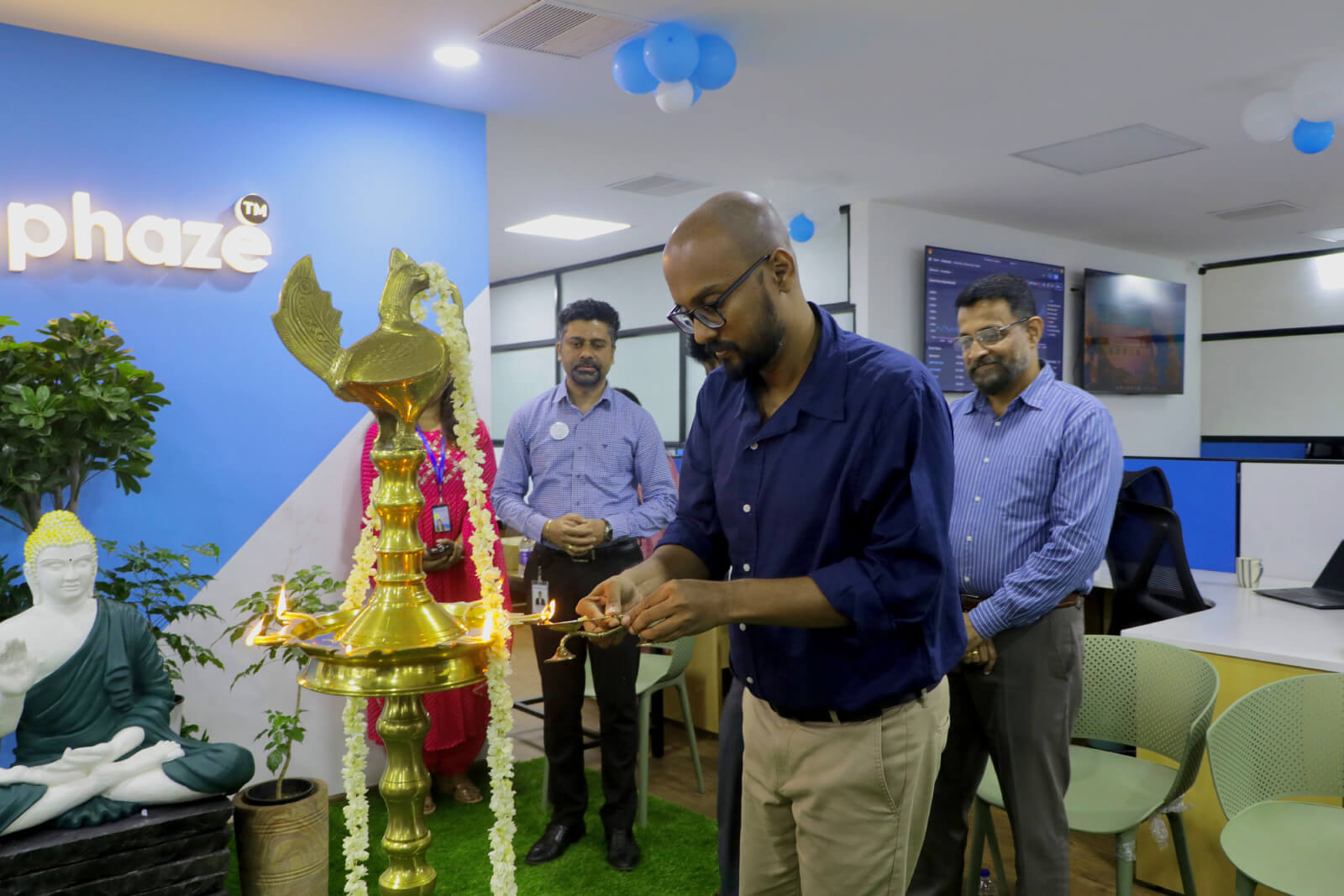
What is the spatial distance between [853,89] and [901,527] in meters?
3.21

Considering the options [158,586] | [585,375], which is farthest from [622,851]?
[158,586]

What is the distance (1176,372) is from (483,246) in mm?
6526

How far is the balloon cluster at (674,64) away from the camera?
3.31 meters

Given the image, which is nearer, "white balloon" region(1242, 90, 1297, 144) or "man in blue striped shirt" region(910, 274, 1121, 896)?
"man in blue striped shirt" region(910, 274, 1121, 896)

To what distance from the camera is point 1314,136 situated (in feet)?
13.0

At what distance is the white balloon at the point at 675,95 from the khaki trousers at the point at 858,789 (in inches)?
94.6

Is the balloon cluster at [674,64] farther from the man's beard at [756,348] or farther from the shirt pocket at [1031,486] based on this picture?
the man's beard at [756,348]

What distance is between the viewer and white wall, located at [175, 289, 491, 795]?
11.7 feet

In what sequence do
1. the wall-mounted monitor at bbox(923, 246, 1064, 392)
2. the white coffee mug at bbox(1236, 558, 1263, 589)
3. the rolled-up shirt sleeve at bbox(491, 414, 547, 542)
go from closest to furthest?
the rolled-up shirt sleeve at bbox(491, 414, 547, 542) → the white coffee mug at bbox(1236, 558, 1263, 589) → the wall-mounted monitor at bbox(923, 246, 1064, 392)

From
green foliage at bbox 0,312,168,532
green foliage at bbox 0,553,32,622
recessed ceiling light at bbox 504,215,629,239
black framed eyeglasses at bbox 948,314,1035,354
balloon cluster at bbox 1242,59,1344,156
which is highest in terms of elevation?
recessed ceiling light at bbox 504,215,629,239

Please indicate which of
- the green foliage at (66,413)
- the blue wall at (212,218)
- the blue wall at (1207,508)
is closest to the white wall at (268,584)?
the blue wall at (212,218)

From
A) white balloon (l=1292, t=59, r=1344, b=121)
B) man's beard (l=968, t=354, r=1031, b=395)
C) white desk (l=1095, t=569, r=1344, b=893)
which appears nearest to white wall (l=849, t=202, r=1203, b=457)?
white balloon (l=1292, t=59, r=1344, b=121)

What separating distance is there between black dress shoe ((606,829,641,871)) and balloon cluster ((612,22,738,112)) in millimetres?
2449

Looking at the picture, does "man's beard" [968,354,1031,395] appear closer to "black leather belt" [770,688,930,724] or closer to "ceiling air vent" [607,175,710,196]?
"black leather belt" [770,688,930,724]
